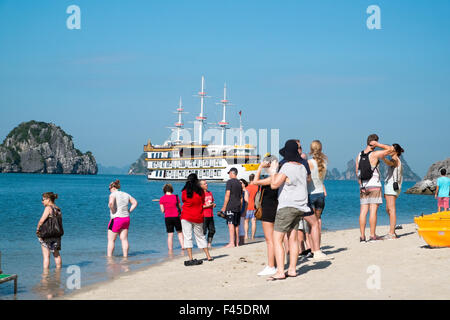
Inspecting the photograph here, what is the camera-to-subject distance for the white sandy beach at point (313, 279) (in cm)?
610

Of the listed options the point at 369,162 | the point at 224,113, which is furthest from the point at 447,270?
the point at 224,113

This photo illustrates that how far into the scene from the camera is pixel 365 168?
9.29 meters

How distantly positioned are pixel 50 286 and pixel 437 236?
6205 millimetres

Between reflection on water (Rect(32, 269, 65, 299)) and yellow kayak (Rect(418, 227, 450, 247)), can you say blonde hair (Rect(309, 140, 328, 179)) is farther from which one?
reflection on water (Rect(32, 269, 65, 299))

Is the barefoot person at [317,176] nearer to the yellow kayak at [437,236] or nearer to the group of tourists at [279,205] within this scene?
the group of tourists at [279,205]

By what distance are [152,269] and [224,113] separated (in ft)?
328

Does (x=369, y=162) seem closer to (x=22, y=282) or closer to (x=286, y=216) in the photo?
(x=286, y=216)

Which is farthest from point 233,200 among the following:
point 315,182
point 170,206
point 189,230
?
point 315,182

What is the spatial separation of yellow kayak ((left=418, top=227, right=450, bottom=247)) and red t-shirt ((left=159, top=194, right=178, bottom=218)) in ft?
16.0

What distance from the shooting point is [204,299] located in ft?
20.6

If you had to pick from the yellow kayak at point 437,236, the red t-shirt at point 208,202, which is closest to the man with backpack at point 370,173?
the yellow kayak at point 437,236

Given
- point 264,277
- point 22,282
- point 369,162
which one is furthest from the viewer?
point 369,162
